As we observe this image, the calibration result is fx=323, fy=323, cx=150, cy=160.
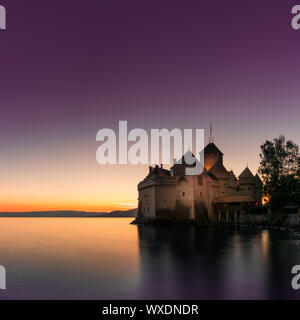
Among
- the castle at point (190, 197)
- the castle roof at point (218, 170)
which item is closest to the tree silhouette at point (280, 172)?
the castle at point (190, 197)

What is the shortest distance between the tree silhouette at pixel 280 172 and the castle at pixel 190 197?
16.6 m

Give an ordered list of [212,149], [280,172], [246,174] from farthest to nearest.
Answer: [212,149] < [246,174] < [280,172]

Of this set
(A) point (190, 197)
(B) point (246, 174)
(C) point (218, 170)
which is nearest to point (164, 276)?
(A) point (190, 197)

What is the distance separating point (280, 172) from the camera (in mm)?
45406

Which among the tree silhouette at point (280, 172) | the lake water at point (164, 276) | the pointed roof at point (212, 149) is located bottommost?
the lake water at point (164, 276)

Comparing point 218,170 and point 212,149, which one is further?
point 212,149

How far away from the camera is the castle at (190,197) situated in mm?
62094

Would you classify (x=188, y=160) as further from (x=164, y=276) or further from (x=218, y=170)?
(x=164, y=276)

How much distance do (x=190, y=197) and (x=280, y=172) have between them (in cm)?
2051

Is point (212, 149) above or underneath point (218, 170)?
above

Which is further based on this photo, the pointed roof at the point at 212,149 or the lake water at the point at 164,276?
the pointed roof at the point at 212,149

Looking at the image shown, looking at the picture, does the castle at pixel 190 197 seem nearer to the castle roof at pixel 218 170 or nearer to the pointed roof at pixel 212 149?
the castle roof at pixel 218 170
